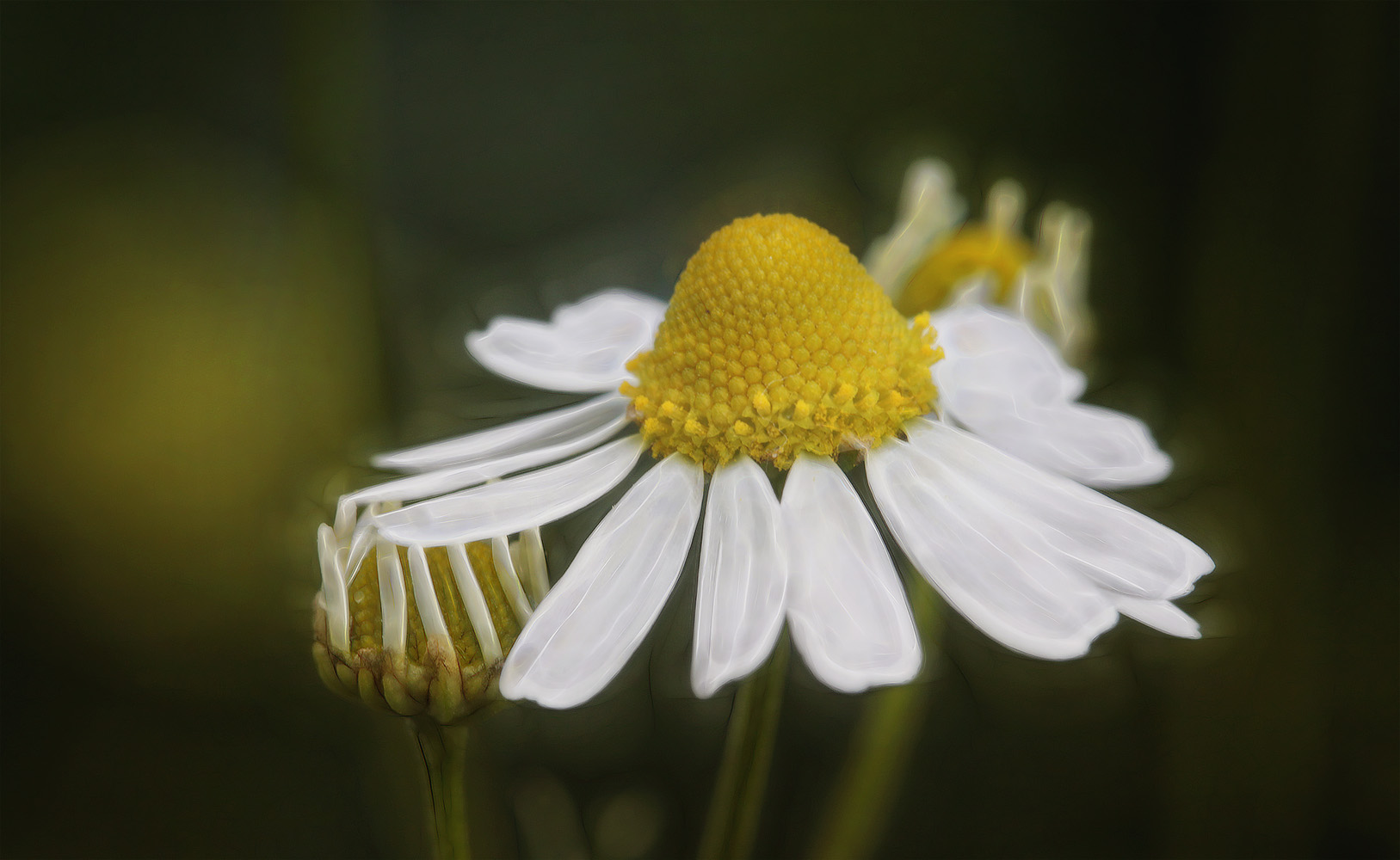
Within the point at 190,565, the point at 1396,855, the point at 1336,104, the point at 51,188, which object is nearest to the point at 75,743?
the point at 190,565

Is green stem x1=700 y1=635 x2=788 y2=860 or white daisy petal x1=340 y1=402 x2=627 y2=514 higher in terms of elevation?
white daisy petal x1=340 y1=402 x2=627 y2=514

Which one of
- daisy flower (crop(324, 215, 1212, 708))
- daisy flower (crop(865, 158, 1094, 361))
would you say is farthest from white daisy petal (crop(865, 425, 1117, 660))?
daisy flower (crop(865, 158, 1094, 361))

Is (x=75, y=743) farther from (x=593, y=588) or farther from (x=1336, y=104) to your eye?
(x=1336, y=104)

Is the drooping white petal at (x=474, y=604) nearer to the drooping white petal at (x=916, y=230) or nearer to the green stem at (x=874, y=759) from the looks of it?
the green stem at (x=874, y=759)

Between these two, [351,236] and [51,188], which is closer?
[351,236]

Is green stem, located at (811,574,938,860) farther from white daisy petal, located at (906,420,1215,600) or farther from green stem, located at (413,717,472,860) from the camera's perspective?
green stem, located at (413,717,472,860)

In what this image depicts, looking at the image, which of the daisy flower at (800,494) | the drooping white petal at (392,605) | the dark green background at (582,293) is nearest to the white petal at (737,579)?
the daisy flower at (800,494)
